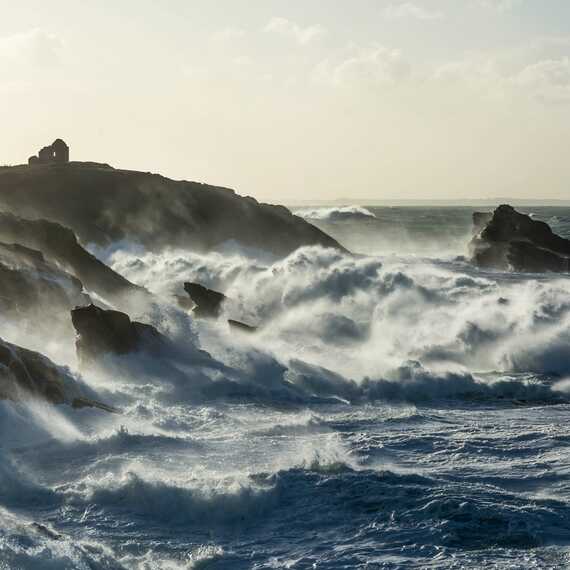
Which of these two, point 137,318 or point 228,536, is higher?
point 137,318

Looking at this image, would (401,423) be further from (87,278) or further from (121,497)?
(87,278)

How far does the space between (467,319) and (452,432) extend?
16.2 metres

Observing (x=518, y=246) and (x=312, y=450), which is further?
(x=518, y=246)

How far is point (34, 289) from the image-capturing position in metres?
31.3

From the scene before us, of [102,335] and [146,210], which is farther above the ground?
[146,210]

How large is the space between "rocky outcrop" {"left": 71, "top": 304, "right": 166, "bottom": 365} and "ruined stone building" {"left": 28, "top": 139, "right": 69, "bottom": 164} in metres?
55.3

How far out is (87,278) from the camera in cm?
3838

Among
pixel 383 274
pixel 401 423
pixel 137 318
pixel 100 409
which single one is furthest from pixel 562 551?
pixel 383 274

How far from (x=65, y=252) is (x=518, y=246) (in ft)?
128

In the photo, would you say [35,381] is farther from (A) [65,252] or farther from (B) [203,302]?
(A) [65,252]

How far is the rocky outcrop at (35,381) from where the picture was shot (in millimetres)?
22656

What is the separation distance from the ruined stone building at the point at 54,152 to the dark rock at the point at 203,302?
1862 inches

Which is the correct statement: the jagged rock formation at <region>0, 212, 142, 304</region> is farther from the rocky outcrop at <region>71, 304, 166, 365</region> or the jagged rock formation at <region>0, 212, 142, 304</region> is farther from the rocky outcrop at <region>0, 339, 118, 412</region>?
the rocky outcrop at <region>0, 339, 118, 412</region>

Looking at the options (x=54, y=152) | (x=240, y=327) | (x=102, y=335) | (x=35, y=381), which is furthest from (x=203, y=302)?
(x=54, y=152)
